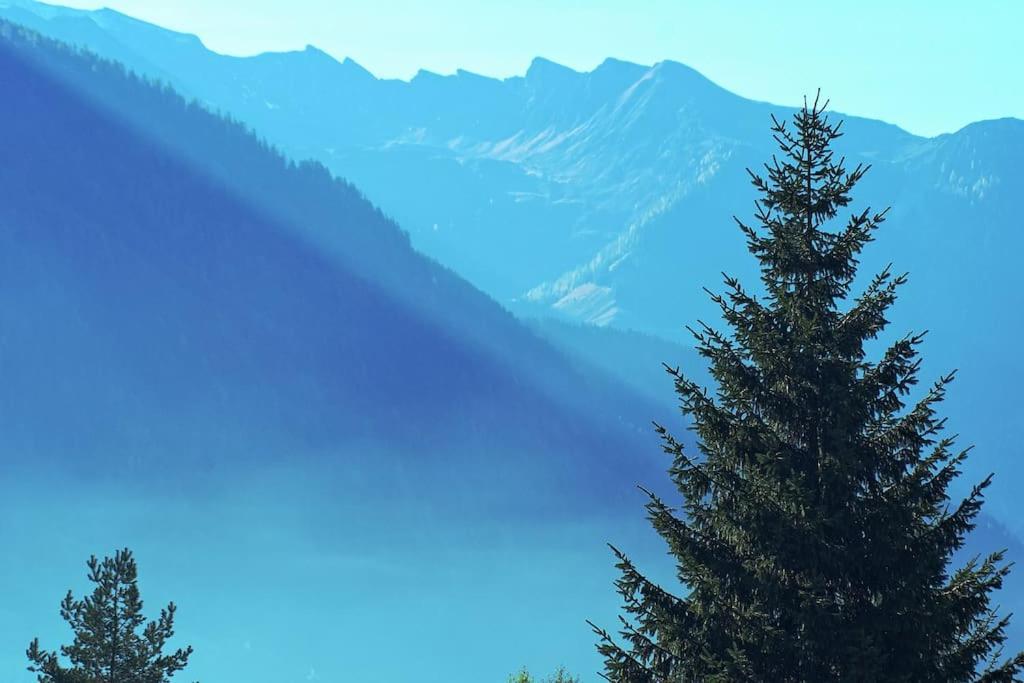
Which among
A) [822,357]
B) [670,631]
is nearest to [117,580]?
[670,631]

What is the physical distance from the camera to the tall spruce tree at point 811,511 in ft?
65.9

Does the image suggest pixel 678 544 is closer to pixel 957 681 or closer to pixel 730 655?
pixel 730 655

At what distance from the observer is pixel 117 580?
33375mm

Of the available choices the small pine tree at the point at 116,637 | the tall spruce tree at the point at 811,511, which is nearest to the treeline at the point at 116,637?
the small pine tree at the point at 116,637

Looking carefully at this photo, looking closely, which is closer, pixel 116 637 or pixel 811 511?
pixel 811 511

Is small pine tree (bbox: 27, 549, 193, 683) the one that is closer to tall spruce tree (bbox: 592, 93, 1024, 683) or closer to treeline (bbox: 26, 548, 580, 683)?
treeline (bbox: 26, 548, 580, 683)

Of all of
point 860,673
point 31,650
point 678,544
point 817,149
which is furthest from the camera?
point 31,650

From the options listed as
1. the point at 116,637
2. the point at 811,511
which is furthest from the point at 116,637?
the point at 811,511

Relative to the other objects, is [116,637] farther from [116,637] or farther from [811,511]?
[811,511]

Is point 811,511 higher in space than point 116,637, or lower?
lower

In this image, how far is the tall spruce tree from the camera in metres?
20.1

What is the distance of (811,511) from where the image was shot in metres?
20.1

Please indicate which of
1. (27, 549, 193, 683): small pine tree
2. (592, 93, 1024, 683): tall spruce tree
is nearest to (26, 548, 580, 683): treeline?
(27, 549, 193, 683): small pine tree

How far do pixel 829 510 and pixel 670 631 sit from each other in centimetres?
300
